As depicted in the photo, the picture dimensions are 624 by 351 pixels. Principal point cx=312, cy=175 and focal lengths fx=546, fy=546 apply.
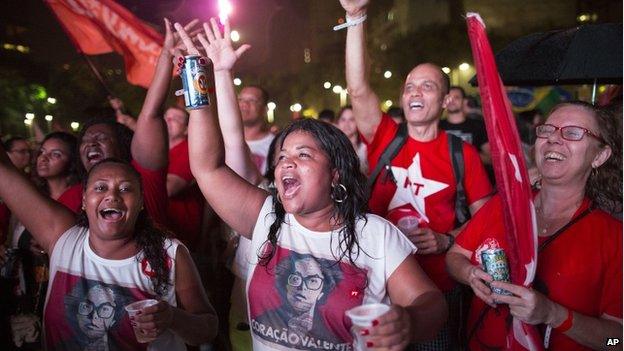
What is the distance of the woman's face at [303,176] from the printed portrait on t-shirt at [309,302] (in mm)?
235

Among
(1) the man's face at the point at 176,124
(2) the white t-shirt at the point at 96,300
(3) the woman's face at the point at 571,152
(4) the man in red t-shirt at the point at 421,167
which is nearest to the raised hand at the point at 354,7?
(4) the man in red t-shirt at the point at 421,167

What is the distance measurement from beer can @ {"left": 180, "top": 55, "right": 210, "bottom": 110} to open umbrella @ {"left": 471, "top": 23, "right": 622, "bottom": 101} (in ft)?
9.10

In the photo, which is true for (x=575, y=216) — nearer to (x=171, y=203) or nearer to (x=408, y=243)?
(x=408, y=243)

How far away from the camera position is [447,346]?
11.4 feet

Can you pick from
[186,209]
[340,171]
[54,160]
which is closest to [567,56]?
[340,171]

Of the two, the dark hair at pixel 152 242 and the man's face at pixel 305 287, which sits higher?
the dark hair at pixel 152 242

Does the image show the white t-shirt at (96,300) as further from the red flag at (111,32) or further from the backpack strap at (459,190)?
the red flag at (111,32)

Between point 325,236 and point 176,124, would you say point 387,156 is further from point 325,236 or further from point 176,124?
point 176,124

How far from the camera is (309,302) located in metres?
2.31

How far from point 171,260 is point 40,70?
34594 mm

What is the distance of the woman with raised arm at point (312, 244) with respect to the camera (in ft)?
7.52

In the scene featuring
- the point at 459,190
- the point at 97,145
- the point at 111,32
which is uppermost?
the point at 111,32

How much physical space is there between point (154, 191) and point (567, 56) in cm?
319

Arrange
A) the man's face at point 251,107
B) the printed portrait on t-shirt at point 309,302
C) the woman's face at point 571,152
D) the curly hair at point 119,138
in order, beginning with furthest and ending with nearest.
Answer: the man's face at point 251,107 → the curly hair at point 119,138 → the woman's face at point 571,152 → the printed portrait on t-shirt at point 309,302
